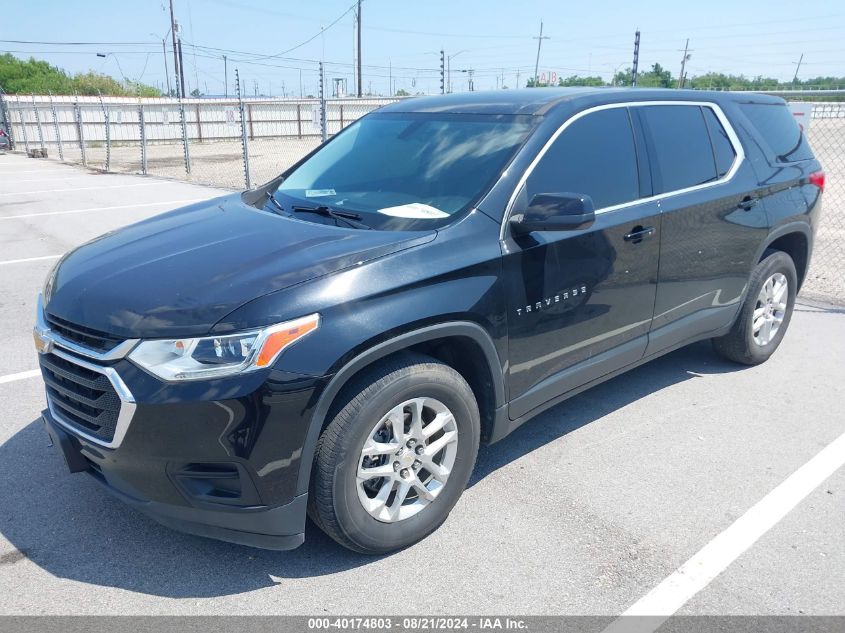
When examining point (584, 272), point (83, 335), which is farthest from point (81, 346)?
point (584, 272)

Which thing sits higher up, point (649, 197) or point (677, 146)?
point (677, 146)

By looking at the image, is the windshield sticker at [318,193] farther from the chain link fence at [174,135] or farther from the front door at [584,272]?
the chain link fence at [174,135]

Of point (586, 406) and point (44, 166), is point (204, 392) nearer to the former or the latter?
point (586, 406)

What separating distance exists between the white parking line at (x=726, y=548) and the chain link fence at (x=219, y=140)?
3.86 metres

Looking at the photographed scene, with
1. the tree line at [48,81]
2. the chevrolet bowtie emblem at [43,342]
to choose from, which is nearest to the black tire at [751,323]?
the chevrolet bowtie emblem at [43,342]

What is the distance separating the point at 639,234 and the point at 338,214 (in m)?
1.61

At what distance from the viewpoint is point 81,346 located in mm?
2793

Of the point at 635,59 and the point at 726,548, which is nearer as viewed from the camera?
the point at 726,548

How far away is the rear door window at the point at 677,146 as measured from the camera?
4090 mm

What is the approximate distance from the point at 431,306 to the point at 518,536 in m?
1.12

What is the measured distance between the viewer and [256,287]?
271 centimetres

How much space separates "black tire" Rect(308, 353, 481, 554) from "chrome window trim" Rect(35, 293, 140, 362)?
786 millimetres

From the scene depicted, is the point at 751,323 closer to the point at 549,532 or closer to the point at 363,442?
the point at 549,532

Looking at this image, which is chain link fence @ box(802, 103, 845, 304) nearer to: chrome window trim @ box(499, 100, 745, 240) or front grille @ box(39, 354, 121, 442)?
chrome window trim @ box(499, 100, 745, 240)
